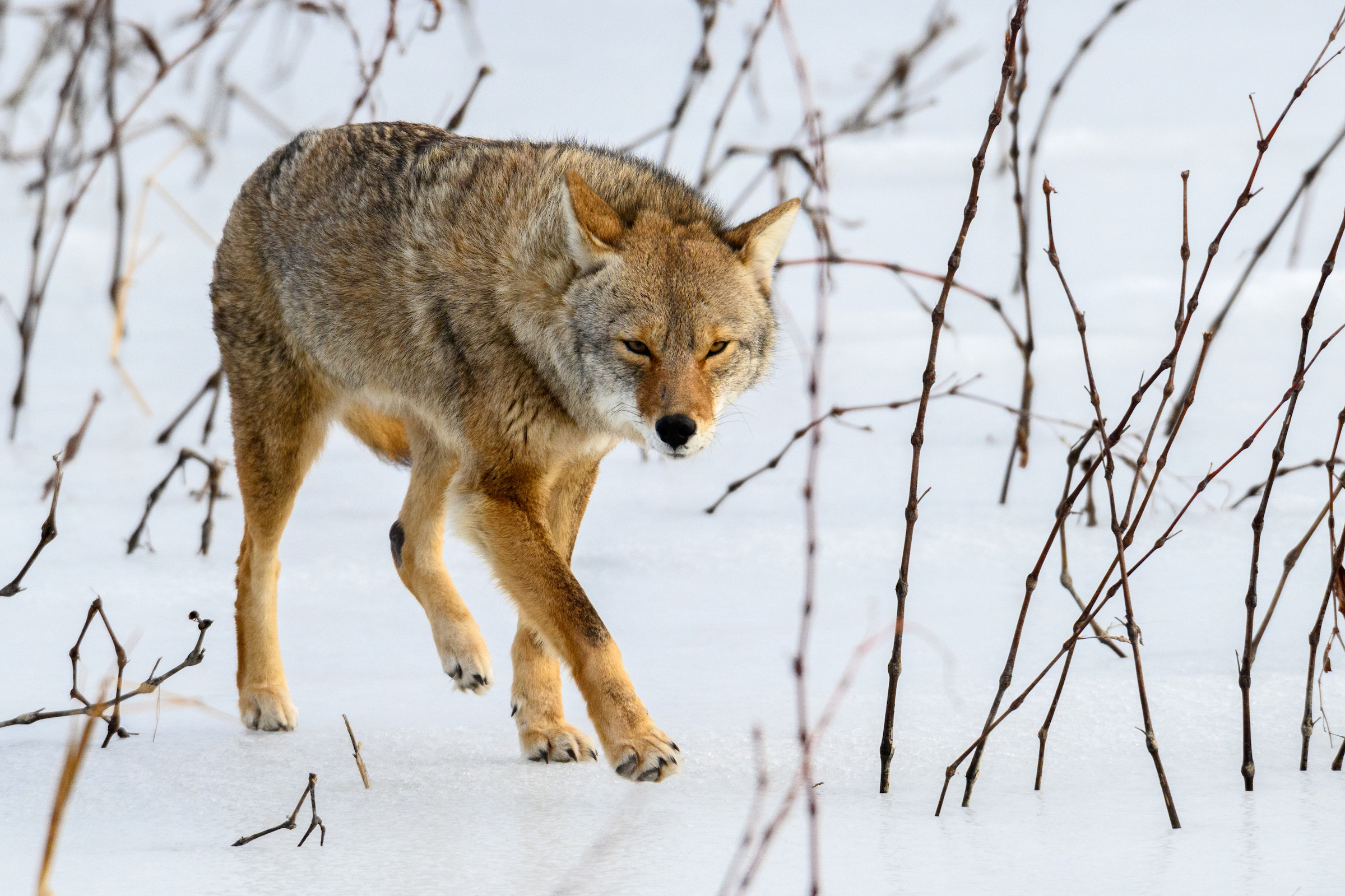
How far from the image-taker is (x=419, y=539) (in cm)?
446

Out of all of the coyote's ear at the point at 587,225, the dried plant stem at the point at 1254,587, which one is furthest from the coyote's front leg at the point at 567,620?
the dried plant stem at the point at 1254,587

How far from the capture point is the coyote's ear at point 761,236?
13.2ft

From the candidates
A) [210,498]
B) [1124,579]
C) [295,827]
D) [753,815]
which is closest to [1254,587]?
[1124,579]

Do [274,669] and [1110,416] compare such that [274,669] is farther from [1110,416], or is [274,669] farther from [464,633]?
[1110,416]

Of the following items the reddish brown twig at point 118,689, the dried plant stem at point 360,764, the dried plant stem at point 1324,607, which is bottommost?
the dried plant stem at point 360,764

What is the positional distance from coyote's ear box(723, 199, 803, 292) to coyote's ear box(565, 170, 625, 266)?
0.37 metres

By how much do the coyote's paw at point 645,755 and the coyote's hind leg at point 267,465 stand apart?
1436 mm

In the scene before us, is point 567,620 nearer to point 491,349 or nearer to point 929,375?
point 491,349

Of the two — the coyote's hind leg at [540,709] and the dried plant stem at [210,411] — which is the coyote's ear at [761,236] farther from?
the dried plant stem at [210,411]

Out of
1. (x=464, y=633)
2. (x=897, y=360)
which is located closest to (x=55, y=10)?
(x=464, y=633)

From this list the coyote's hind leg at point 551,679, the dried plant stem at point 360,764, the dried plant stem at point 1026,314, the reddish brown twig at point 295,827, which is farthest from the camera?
the dried plant stem at point 1026,314

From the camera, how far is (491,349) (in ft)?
13.0

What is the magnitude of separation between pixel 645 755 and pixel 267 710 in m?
1.24

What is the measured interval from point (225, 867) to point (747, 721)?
1356 millimetres
